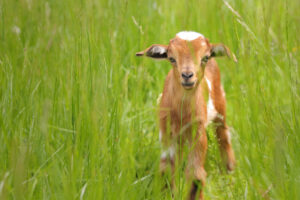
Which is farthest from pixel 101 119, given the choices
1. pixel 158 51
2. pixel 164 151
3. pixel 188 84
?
pixel 158 51

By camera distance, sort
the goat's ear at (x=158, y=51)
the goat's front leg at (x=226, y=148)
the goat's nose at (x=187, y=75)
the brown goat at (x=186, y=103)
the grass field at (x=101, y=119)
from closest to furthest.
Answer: the grass field at (x=101, y=119) → the goat's nose at (x=187, y=75) → the brown goat at (x=186, y=103) → the goat's ear at (x=158, y=51) → the goat's front leg at (x=226, y=148)

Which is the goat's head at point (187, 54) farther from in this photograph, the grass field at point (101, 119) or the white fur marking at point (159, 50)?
the grass field at point (101, 119)

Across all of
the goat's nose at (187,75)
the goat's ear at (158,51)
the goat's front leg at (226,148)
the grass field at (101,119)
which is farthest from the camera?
the goat's front leg at (226,148)

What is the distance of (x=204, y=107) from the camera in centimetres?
374

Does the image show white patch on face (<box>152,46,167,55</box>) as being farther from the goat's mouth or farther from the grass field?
the goat's mouth

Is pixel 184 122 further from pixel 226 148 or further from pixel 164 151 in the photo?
pixel 226 148

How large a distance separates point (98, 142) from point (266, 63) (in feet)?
3.53

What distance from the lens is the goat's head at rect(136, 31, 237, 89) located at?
3.20 m

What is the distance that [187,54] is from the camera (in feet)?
11.1

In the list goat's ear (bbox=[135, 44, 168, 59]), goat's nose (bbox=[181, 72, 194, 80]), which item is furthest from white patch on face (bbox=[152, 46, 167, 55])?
goat's nose (bbox=[181, 72, 194, 80])

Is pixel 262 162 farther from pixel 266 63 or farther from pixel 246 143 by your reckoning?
pixel 266 63

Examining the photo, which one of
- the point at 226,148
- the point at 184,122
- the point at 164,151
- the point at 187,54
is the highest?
the point at 187,54

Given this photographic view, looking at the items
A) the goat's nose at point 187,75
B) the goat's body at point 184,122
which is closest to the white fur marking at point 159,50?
the goat's body at point 184,122

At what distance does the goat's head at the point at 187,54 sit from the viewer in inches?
126
